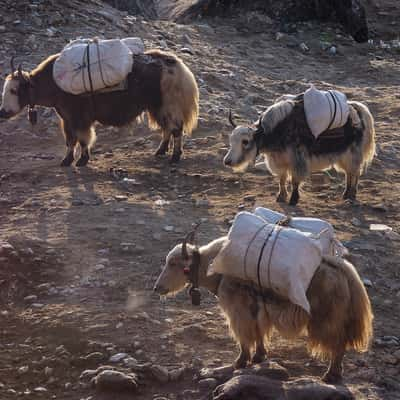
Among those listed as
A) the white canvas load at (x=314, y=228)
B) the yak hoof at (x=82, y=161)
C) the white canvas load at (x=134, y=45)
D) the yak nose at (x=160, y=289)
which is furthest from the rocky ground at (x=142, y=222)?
the white canvas load at (x=134, y=45)

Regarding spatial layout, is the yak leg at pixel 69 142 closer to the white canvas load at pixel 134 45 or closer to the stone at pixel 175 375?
the white canvas load at pixel 134 45

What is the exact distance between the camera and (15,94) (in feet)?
27.9

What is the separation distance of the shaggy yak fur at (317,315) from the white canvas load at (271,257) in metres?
0.09

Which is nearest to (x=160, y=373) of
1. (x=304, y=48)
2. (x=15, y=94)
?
(x=15, y=94)

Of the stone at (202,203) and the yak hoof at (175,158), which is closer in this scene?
the stone at (202,203)

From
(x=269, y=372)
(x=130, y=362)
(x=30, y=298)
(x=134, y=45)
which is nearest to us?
(x=269, y=372)

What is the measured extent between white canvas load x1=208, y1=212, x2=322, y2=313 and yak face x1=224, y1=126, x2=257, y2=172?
2.78 metres

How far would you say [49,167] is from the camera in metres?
8.13

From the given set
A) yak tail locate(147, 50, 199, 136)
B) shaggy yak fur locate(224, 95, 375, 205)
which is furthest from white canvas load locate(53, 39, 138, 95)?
shaggy yak fur locate(224, 95, 375, 205)

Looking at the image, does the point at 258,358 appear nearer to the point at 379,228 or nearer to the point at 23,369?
the point at 23,369

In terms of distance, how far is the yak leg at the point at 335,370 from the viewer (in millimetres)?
4223

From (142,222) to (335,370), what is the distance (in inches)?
101

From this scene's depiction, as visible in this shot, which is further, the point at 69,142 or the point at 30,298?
the point at 69,142

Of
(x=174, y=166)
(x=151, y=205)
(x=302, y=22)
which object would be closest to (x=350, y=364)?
(x=151, y=205)
